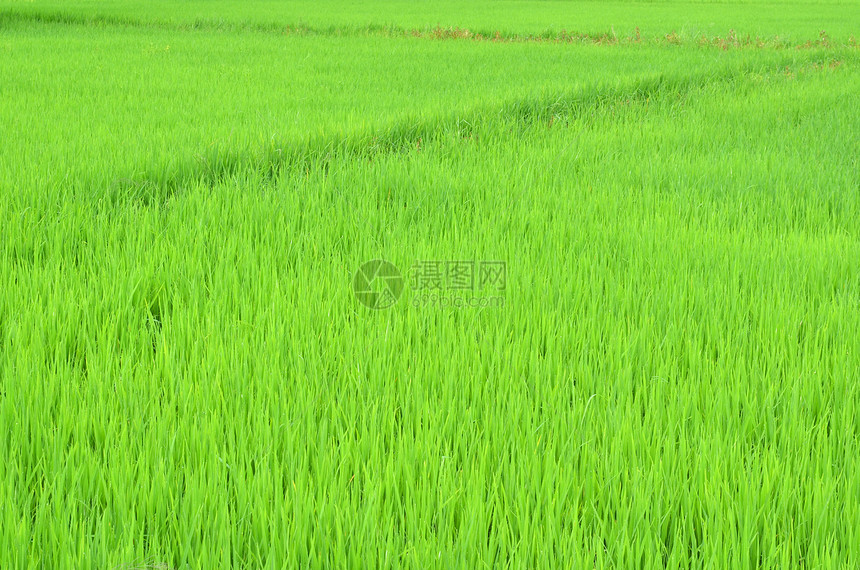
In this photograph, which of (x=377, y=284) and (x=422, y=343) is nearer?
(x=422, y=343)

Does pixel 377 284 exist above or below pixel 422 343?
above

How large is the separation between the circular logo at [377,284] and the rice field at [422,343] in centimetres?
1

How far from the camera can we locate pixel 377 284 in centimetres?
220

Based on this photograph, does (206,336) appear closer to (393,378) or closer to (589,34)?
(393,378)

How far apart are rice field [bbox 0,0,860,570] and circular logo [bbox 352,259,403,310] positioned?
0.01 meters

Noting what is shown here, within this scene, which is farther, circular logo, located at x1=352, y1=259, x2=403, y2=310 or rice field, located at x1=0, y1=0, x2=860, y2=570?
circular logo, located at x1=352, y1=259, x2=403, y2=310

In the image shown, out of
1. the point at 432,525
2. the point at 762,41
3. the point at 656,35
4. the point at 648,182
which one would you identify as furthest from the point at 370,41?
the point at 432,525

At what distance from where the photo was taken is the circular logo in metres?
2.08

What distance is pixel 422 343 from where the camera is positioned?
1.79 metres

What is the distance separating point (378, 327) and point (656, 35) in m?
12.4

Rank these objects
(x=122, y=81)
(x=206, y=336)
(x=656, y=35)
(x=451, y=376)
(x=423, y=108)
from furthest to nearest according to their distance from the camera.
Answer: (x=656, y=35) → (x=122, y=81) → (x=423, y=108) → (x=206, y=336) → (x=451, y=376)

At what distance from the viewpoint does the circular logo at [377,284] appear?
208cm

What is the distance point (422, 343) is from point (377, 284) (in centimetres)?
45

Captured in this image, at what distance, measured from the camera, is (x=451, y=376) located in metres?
1.52
